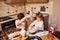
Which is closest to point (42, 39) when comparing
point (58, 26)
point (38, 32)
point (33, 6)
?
point (38, 32)

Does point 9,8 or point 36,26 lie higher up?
point 9,8

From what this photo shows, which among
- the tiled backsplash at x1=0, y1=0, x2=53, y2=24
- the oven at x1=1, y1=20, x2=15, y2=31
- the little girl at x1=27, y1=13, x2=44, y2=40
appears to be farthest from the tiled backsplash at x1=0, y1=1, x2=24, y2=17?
the little girl at x1=27, y1=13, x2=44, y2=40

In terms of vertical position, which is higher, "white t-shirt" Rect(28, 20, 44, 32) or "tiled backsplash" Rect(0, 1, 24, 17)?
"tiled backsplash" Rect(0, 1, 24, 17)

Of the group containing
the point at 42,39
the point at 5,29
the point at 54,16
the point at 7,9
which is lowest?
the point at 42,39

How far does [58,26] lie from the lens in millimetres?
1913

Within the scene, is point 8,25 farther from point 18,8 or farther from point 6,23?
point 18,8

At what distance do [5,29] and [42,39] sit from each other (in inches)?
19.1

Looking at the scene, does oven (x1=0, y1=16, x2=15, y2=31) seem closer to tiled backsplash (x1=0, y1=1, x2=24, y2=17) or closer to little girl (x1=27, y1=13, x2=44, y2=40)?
tiled backsplash (x1=0, y1=1, x2=24, y2=17)

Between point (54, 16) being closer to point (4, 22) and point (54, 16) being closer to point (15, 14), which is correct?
point (15, 14)

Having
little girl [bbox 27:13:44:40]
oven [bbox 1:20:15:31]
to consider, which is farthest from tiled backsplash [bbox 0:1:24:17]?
little girl [bbox 27:13:44:40]

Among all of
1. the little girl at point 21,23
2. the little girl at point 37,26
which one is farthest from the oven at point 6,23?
the little girl at point 37,26

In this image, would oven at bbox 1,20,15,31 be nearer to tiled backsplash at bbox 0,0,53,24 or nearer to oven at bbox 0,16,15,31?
oven at bbox 0,16,15,31

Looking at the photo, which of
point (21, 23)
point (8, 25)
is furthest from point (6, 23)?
point (21, 23)

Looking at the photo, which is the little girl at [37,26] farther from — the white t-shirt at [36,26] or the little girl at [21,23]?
the little girl at [21,23]
